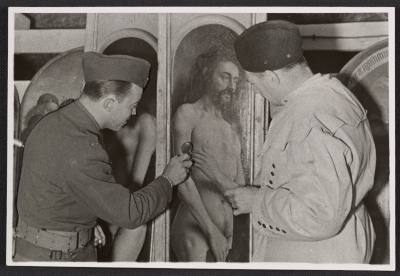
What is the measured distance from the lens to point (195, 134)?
2104 mm

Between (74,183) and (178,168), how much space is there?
37 centimetres

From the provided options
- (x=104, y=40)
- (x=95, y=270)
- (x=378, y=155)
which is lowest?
(x=95, y=270)

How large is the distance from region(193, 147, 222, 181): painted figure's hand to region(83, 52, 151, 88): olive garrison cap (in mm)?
319

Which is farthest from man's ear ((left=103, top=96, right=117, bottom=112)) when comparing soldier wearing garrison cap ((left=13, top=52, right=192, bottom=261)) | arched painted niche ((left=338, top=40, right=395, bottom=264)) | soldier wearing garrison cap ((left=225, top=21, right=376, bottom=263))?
arched painted niche ((left=338, top=40, right=395, bottom=264))

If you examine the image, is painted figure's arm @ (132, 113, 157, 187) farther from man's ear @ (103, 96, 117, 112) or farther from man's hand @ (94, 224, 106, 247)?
man's hand @ (94, 224, 106, 247)

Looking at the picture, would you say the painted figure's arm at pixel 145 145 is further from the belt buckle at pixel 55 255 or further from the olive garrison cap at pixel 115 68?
the belt buckle at pixel 55 255

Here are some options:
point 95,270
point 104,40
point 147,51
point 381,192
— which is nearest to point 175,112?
point 147,51

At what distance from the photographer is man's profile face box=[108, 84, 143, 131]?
2042 millimetres

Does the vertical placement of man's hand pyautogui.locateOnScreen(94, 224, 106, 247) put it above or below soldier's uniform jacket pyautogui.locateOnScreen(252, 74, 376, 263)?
below

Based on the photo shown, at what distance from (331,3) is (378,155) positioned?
23.1 inches

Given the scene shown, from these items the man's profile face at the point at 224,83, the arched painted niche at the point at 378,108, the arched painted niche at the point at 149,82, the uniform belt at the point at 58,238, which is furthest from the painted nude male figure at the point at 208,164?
the arched painted niche at the point at 378,108

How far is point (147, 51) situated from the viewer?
2.12 meters

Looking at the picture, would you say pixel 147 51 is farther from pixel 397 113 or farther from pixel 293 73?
pixel 397 113

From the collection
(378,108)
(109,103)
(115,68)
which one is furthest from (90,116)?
(378,108)
